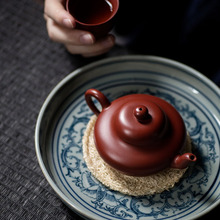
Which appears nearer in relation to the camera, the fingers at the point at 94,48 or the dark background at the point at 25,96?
the dark background at the point at 25,96

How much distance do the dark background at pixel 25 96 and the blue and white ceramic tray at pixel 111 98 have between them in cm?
7

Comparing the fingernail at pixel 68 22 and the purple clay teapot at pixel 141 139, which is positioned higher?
the fingernail at pixel 68 22

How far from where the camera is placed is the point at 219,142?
0.96 meters

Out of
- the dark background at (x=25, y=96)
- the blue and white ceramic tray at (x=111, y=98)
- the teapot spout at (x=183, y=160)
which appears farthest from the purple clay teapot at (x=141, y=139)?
the dark background at (x=25, y=96)

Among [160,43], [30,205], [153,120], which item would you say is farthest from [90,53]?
[30,205]

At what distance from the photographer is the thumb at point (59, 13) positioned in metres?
0.93

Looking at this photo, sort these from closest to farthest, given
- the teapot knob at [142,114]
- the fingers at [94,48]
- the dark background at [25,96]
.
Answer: the teapot knob at [142,114], the dark background at [25,96], the fingers at [94,48]

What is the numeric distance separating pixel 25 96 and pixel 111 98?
11.8 inches

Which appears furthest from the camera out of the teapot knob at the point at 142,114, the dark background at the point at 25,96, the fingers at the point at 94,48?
the fingers at the point at 94,48

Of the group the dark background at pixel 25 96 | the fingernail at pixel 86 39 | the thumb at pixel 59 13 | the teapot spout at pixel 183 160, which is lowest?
the dark background at pixel 25 96

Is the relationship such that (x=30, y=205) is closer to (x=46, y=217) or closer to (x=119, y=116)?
(x=46, y=217)

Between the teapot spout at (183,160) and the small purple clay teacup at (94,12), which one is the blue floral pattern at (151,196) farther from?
the small purple clay teacup at (94,12)

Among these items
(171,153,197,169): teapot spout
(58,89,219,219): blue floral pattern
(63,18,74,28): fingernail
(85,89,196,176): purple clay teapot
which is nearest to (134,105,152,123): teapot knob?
(85,89,196,176): purple clay teapot

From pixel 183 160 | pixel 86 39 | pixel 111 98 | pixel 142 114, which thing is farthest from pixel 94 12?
pixel 183 160
